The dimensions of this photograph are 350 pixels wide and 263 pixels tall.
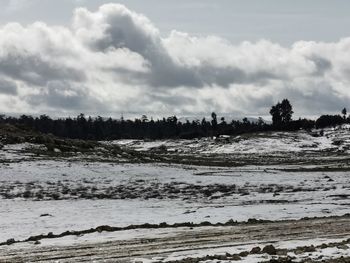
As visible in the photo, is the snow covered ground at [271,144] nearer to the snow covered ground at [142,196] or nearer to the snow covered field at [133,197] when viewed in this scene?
the snow covered field at [133,197]

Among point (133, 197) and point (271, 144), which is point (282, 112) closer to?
point (271, 144)


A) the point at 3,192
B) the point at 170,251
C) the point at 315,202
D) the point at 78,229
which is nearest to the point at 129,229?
the point at 78,229

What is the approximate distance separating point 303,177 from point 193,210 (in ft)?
68.7

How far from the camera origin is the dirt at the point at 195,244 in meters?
15.6

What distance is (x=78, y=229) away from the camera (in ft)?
73.9

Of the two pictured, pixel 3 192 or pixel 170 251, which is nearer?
pixel 170 251

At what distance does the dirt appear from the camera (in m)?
15.6

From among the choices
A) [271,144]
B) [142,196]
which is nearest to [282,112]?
[271,144]

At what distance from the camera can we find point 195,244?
57.8 ft

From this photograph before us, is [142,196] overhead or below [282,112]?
below

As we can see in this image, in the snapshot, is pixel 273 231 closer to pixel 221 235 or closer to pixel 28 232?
pixel 221 235

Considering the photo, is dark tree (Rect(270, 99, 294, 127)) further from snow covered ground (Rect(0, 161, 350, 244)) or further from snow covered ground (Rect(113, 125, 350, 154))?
snow covered ground (Rect(0, 161, 350, 244))

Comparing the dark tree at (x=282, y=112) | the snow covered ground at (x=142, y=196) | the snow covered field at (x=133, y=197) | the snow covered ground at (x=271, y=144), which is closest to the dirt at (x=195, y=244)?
the snow covered field at (x=133, y=197)

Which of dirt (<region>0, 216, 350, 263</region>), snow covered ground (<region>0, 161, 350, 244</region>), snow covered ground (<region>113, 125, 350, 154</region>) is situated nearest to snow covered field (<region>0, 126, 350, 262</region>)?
snow covered ground (<region>0, 161, 350, 244</region>)
